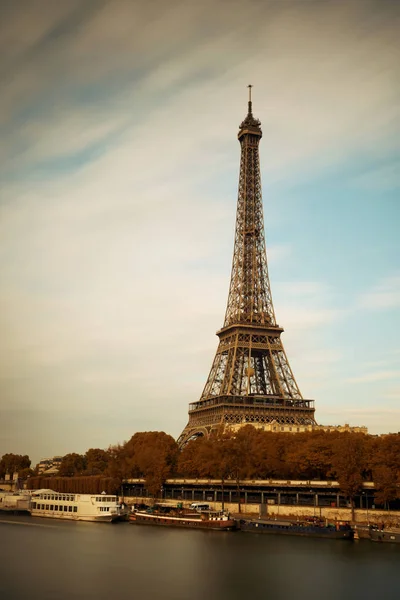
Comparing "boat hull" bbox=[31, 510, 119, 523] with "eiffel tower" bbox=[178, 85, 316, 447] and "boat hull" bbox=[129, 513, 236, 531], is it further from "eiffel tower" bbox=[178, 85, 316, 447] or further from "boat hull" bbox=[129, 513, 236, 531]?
"eiffel tower" bbox=[178, 85, 316, 447]

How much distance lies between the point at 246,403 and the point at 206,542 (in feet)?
182

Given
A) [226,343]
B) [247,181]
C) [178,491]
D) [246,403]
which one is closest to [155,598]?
[178,491]

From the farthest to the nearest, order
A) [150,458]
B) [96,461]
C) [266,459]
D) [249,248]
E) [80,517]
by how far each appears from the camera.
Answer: [96,461], [249,248], [150,458], [266,459], [80,517]

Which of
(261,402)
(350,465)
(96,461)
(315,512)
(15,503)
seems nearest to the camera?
(350,465)

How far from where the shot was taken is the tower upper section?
136500 mm

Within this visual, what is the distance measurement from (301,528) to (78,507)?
3426 centimetres

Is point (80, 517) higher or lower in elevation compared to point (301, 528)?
higher

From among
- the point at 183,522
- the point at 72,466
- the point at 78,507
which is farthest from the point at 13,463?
the point at 183,522

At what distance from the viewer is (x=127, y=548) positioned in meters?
64.6

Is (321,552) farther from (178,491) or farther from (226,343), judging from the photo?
(226,343)

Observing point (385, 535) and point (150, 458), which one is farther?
point (150, 458)

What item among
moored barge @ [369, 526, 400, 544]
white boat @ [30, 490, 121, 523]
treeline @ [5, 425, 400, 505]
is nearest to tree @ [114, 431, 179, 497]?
treeline @ [5, 425, 400, 505]

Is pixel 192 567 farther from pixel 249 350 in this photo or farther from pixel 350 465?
pixel 249 350

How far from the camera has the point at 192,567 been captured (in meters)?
54.9
